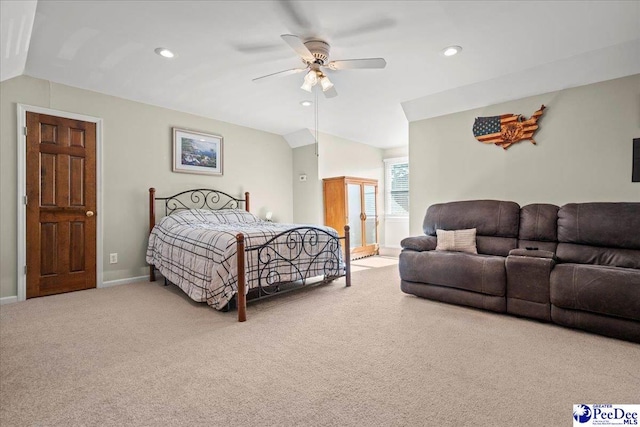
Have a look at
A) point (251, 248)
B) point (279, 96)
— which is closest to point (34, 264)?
point (251, 248)

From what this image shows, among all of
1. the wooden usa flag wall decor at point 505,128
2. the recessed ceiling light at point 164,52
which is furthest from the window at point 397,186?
the recessed ceiling light at point 164,52

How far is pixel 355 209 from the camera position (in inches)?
236

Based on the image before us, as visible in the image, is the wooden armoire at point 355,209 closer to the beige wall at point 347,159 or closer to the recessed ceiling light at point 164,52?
the beige wall at point 347,159

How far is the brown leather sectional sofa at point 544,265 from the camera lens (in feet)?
7.36

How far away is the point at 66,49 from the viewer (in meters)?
2.90

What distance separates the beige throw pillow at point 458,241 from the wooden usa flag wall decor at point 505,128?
4.10 feet

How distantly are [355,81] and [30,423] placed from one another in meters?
3.88

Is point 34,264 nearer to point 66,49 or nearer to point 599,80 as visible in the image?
point 66,49

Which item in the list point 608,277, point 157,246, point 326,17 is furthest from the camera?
point 157,246

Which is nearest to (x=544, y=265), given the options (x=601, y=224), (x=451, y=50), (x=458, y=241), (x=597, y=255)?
(x=597, y=255)

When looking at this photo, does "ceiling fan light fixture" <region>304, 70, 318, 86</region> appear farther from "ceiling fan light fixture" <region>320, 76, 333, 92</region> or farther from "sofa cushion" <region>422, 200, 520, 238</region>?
"sofa cushion" <region>422, 200, 520, 238</region>

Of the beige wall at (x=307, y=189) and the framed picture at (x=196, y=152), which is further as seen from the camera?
the beige wall at (x=307, y=189)

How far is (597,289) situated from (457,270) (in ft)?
3.30

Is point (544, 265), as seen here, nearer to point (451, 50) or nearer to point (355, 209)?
point (451, 50)
